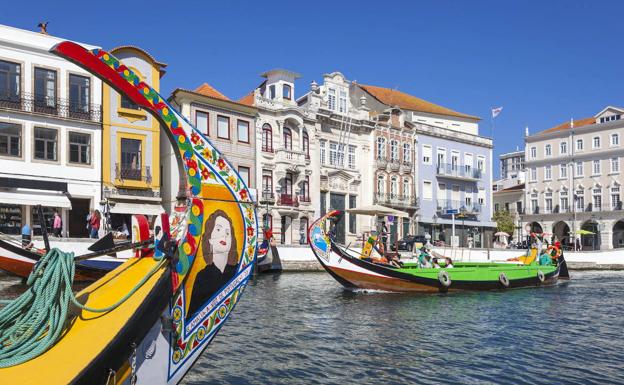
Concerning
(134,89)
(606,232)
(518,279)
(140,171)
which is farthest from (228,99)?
(606,232)

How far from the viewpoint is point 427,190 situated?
51.9 metres

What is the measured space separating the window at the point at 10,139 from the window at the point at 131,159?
5.14m

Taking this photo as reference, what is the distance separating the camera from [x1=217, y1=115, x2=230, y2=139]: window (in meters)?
37.8

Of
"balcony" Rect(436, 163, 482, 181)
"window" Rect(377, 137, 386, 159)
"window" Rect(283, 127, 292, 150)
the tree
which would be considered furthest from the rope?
the tree

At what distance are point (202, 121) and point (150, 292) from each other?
107 feet

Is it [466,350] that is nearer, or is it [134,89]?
[134,89]

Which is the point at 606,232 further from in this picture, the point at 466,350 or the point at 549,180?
the point at 466,350

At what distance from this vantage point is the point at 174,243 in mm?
5625

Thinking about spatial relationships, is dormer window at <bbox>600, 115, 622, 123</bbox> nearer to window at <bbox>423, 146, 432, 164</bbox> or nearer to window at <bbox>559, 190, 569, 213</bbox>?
window at <bbox>559, 190, 569, 213</bbox>

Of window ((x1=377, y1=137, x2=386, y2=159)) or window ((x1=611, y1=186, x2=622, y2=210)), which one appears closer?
window ((x1=377, y1=137, x2=386, y2=159))

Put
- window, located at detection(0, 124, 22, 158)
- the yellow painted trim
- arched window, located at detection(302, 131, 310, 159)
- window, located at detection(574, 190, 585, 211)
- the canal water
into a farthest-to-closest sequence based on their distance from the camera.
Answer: window, located at detection(574, 190, 585, 211) < arched window, located at detection(302, 131, 310, 159) < the yellow painted trim < window, located at detection(0, 124, 22, 158) < the canal water

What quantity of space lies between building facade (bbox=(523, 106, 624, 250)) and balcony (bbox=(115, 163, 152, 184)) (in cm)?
4289

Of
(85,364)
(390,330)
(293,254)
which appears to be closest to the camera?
(85,364)

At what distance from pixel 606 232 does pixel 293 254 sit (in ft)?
137
